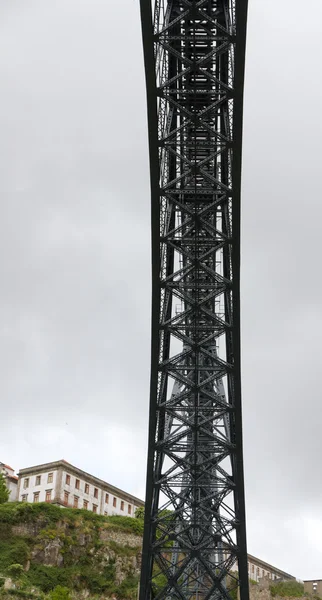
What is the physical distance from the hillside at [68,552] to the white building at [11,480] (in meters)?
12.8

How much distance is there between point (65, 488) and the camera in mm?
64750

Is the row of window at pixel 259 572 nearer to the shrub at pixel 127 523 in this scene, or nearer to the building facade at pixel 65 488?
the building facade at pixel 65 488

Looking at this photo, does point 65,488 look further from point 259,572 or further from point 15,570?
point 259,572

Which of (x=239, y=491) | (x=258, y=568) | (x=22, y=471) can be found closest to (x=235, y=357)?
(x=239, y=491)

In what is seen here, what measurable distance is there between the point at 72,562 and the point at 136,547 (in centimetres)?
583

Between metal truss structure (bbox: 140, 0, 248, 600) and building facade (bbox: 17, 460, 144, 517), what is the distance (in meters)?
29.7

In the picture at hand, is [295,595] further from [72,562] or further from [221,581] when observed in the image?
[221,581]

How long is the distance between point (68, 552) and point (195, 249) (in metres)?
30.8

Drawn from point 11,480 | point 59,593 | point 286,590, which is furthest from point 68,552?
point 11,480

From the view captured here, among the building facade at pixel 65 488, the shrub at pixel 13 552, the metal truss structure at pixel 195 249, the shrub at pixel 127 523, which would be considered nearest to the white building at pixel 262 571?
the building facade at pixel 65 488

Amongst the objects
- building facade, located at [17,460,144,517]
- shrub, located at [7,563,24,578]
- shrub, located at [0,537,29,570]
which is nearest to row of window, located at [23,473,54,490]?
building facade, located at [17,460,144,517]

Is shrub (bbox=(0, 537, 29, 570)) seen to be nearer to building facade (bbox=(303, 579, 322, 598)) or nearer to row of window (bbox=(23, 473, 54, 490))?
row of window (bbox=(23, 473, 54, 490))

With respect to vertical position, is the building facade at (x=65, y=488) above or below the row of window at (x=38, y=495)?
above

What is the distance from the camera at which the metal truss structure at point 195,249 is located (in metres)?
27.0
